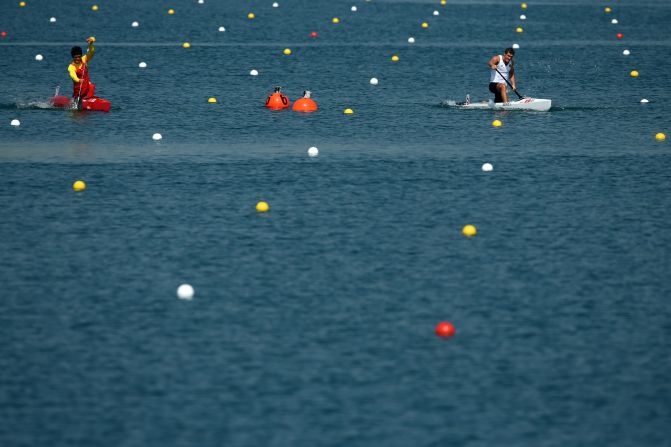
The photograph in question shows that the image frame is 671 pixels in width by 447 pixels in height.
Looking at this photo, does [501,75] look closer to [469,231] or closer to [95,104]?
[95,104]

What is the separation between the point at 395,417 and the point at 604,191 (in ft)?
32.3

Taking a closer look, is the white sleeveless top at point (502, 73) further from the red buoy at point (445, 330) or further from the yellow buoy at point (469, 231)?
the red buoy at point (445, 330)

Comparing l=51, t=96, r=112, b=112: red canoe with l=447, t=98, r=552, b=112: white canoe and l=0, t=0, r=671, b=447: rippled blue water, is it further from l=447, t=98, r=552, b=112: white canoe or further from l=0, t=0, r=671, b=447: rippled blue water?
l=447, t=98, r=552, b=112: white canoe

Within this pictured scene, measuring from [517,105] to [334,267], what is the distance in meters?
13.7

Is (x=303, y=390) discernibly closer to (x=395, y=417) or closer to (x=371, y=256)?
(x=395, y=417)

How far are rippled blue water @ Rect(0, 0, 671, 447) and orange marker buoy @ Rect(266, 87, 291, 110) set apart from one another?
0.29 metres

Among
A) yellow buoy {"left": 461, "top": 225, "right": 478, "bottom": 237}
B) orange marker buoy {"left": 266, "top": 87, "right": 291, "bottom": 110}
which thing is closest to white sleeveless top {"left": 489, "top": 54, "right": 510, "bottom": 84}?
A: orange marker buoy {"left": 266, "top": 87, "right": 291, "bottom": 110}

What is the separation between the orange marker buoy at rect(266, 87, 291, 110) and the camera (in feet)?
88.4

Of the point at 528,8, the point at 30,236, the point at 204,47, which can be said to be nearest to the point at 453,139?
the point at 30,236

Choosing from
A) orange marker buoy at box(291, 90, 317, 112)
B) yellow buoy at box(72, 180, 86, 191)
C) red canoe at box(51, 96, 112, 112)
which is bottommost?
yellow buoy at box(72, 180, 86, 191)

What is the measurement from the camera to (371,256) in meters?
14.9

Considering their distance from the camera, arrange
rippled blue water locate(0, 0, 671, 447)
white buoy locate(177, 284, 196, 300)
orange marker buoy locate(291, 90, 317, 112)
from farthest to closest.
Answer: orange marker buoy locate(291, 90, 317, 112)
white buoy locate(177, 284, 196, 300)
rippled blue water locate(0, 0, 671, 447)

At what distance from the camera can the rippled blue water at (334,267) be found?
10047 millimetres

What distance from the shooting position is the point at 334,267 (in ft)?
47.1
